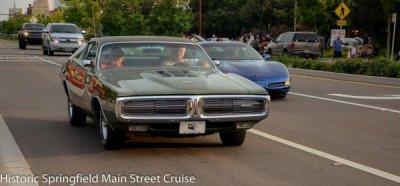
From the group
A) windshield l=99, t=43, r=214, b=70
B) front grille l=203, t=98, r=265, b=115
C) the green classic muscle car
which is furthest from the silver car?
front grille l=203, t=98, r=265, b=115

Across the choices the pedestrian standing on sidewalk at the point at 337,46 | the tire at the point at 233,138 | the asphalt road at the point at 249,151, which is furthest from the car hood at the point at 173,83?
the pedestrian standing on sidewalk at the point at 337,46

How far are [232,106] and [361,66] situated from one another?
15170mm

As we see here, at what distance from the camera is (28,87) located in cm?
1670

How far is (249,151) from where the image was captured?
8188mm

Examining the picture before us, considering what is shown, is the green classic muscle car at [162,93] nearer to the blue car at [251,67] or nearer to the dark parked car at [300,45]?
the blue car at [251,67]

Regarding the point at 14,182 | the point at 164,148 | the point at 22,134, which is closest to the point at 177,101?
the point at 164,148

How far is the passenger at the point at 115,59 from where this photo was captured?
8.71 metres

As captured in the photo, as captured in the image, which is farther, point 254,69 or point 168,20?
point 168,20

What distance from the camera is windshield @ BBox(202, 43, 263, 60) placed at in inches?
610

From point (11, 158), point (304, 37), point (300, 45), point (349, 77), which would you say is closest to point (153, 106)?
point (11, 158)

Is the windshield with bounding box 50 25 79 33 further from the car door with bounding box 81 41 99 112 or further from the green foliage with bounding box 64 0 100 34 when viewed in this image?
the car door with bounding box 81 41 99 112

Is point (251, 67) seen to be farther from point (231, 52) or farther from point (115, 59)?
point (115, 59)

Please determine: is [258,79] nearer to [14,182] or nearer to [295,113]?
[295,113]

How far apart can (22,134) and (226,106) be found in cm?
344
